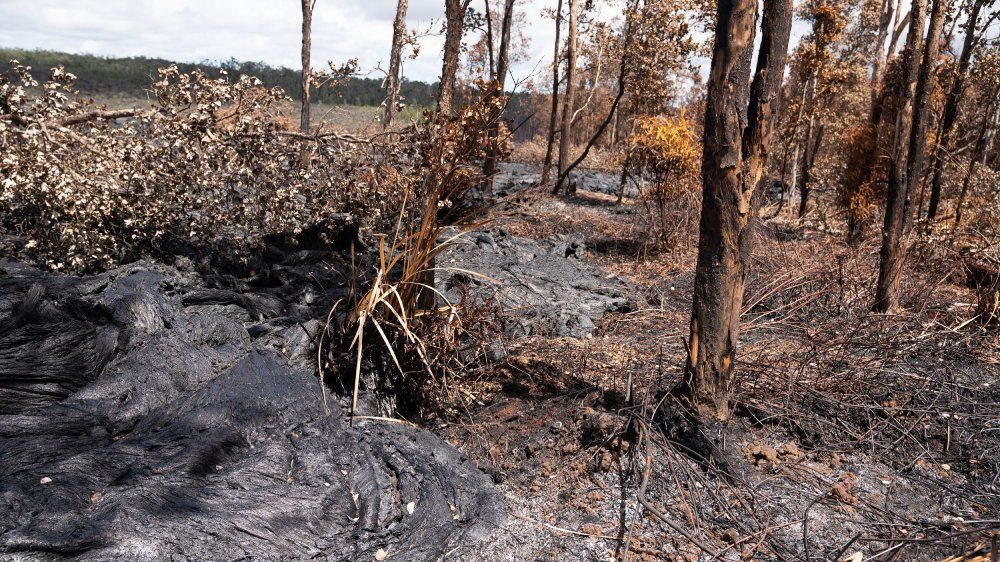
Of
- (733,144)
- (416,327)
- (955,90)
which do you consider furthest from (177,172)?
(955,90)

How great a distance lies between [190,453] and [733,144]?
2.64 metres

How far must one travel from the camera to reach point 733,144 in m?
2.79

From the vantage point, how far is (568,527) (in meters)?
2.69

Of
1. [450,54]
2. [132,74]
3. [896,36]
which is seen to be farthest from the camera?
[132,74]

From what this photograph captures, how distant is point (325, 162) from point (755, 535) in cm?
439

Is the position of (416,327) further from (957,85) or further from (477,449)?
(957,85)

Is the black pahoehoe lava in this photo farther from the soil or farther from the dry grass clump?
the dry grass clump

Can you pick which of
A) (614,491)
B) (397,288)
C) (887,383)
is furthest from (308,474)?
(887,383)

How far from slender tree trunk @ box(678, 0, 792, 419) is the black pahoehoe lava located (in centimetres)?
141

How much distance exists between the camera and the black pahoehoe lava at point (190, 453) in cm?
222

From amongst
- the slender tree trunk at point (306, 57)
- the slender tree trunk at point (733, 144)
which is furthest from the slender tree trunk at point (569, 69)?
the slender tree trunk at point (733, 144)

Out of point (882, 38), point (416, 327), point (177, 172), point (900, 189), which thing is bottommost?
point (416, 327)

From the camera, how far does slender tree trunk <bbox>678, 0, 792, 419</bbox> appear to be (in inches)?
109

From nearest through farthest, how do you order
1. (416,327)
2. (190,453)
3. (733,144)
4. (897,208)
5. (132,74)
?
(190,453) → (733,144) → (416,327) → (897,208) → (132,74)
